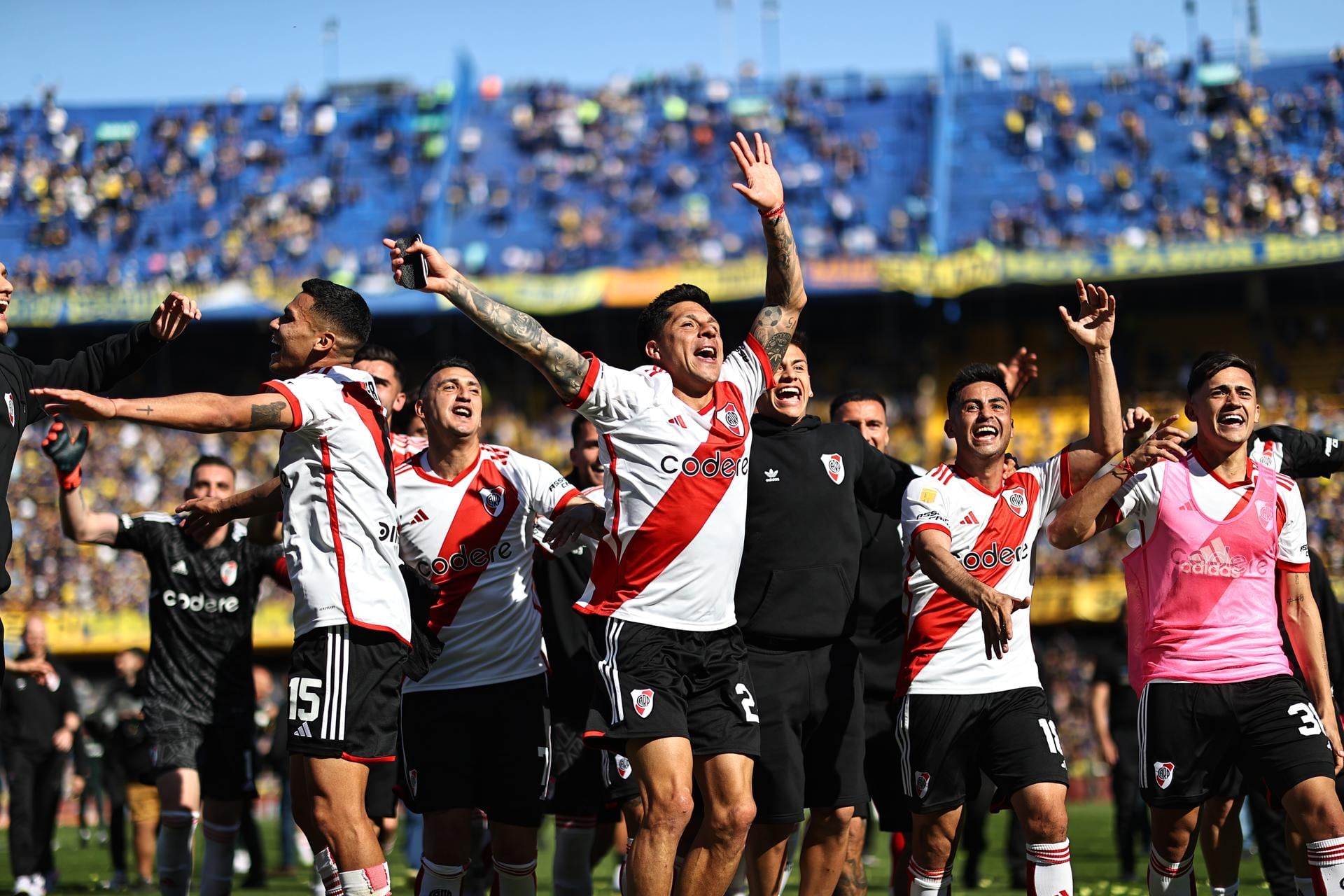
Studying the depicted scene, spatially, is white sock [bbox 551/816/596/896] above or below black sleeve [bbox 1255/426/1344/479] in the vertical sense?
below

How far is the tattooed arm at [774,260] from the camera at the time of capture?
682 cm

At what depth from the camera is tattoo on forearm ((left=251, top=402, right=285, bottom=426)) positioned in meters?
5.73

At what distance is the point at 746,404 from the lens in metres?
6.62

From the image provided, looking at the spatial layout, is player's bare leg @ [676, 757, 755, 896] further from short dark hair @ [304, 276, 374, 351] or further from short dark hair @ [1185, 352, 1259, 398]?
short dark hair @ [1185, 352, 1259, 398]

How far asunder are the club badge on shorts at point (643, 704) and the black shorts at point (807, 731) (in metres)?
0.90

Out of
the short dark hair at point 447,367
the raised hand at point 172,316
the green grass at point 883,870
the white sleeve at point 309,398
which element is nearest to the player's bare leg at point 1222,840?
the green grass at point 883,870

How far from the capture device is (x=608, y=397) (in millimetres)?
6207

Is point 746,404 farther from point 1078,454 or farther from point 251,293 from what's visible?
point 251,293

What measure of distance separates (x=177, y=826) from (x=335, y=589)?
309 centimetres

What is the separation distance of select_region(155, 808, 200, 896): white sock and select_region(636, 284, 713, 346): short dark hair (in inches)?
157

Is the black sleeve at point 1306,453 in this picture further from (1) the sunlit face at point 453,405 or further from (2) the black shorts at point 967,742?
(1) the sunlit face at point 453,405

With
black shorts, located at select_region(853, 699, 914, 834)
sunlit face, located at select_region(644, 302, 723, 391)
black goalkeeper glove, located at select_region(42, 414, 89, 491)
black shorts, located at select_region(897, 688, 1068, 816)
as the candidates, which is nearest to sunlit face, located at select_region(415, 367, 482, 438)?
sunlit face, located at select_region(644, 302, 723, 391)

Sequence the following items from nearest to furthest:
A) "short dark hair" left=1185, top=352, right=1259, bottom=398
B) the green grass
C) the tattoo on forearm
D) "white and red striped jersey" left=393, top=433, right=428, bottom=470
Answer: the tattoo on forearm → "short dark hair" left=1185, top=352, right=1259, bottom=398 → "white and red striped jersey" left=393, top=433, right=428, bottom=470 → the green grass

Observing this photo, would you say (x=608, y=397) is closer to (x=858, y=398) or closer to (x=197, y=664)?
(x=858, y=398)
